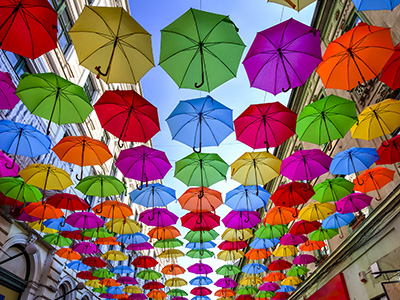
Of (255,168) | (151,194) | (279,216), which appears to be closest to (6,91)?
(151,194)

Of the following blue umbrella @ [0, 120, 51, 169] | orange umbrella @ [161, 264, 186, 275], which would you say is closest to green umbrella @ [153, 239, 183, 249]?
orange umbrella @ [161, 264, 186, 275]

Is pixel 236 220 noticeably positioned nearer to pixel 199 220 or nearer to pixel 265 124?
pixel 199 220

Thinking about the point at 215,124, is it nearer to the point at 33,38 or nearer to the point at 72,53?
the point at 33,38

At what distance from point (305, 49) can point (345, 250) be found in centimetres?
972

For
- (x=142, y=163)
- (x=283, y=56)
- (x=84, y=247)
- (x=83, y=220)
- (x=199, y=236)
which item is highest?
(x=283, y=56)

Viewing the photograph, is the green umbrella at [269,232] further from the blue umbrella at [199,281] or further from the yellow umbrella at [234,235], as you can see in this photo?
the blue umbrella at [199,281]

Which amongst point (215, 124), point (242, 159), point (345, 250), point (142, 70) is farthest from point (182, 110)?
point (345, 250)

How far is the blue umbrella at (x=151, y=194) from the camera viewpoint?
11492 mm

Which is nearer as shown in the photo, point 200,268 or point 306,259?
point 306,259

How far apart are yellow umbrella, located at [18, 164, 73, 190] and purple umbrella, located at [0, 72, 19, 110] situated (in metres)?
2.24

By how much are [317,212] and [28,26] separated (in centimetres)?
1128

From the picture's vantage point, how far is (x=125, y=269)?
1830cm

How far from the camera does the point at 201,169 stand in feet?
33.0

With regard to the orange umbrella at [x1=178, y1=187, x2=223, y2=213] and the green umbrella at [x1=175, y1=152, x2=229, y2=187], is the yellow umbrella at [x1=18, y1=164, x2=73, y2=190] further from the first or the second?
the orange umbrella at [x1=178, y1=187, x2=223, y2=213]
